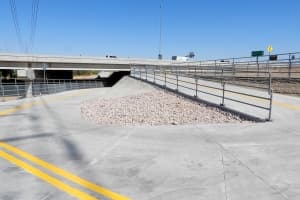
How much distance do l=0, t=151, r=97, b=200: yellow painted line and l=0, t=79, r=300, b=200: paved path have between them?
0.01 meters

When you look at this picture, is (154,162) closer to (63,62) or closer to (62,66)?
(63,62)

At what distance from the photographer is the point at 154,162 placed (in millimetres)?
5055

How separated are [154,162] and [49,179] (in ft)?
5.98

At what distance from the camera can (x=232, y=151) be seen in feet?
18.3

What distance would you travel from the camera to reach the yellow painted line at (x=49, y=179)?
3.81m

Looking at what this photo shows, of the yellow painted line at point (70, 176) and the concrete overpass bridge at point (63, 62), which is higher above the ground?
the concrete overpass bridge at point (63, 62)

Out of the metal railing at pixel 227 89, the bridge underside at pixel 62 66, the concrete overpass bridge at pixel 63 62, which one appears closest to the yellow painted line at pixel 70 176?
the metal railing at pixel 227 89

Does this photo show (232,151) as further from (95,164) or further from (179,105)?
(179,105)

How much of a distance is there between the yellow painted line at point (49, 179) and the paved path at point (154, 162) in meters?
0.01

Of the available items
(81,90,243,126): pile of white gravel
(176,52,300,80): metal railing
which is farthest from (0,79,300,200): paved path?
(176,52,300,80): metal railing

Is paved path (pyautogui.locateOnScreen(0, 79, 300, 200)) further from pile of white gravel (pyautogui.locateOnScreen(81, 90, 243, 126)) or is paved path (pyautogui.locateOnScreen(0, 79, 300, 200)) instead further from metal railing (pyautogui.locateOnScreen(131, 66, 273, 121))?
metal railing (pyautogui.locateOnScreen(131, 66, 273, 121))

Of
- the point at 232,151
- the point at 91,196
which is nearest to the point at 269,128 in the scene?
the point at 232,151

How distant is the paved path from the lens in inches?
153

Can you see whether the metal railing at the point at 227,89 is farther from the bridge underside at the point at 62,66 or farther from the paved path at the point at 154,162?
the bridge underside at the point at 62,66
